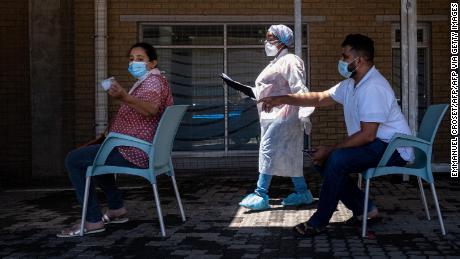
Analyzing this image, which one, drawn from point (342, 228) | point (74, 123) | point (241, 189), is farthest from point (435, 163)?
point (74, 123)

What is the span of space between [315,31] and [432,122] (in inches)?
189

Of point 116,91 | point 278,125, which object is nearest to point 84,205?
point 116,91

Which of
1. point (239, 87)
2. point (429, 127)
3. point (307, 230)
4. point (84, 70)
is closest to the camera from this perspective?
point (307, 230)

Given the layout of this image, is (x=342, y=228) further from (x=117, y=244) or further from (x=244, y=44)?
(x=244, y=44)

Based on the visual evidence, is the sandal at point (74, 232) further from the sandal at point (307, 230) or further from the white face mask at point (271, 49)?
the white face mask at point (271, 49)

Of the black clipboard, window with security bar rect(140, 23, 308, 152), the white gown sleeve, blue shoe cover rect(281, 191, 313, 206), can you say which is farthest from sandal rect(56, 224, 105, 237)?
window with security bar rect(140, 23, 308, 152)

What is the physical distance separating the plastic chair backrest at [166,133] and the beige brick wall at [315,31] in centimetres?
454

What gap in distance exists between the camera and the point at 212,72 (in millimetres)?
10523

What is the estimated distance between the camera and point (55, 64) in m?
10.0

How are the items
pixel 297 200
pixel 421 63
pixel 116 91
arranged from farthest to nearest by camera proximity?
1. pixel 421 63
2. pixel 297 200
3. pixel 116 91

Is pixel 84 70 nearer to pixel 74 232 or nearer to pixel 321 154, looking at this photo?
pixel 74 232

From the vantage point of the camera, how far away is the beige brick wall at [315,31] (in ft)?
33.5

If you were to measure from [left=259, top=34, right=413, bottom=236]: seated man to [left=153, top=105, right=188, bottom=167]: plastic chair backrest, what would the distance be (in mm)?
1193

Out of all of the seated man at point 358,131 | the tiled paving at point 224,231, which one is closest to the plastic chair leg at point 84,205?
the tiled paving at point 224,231
